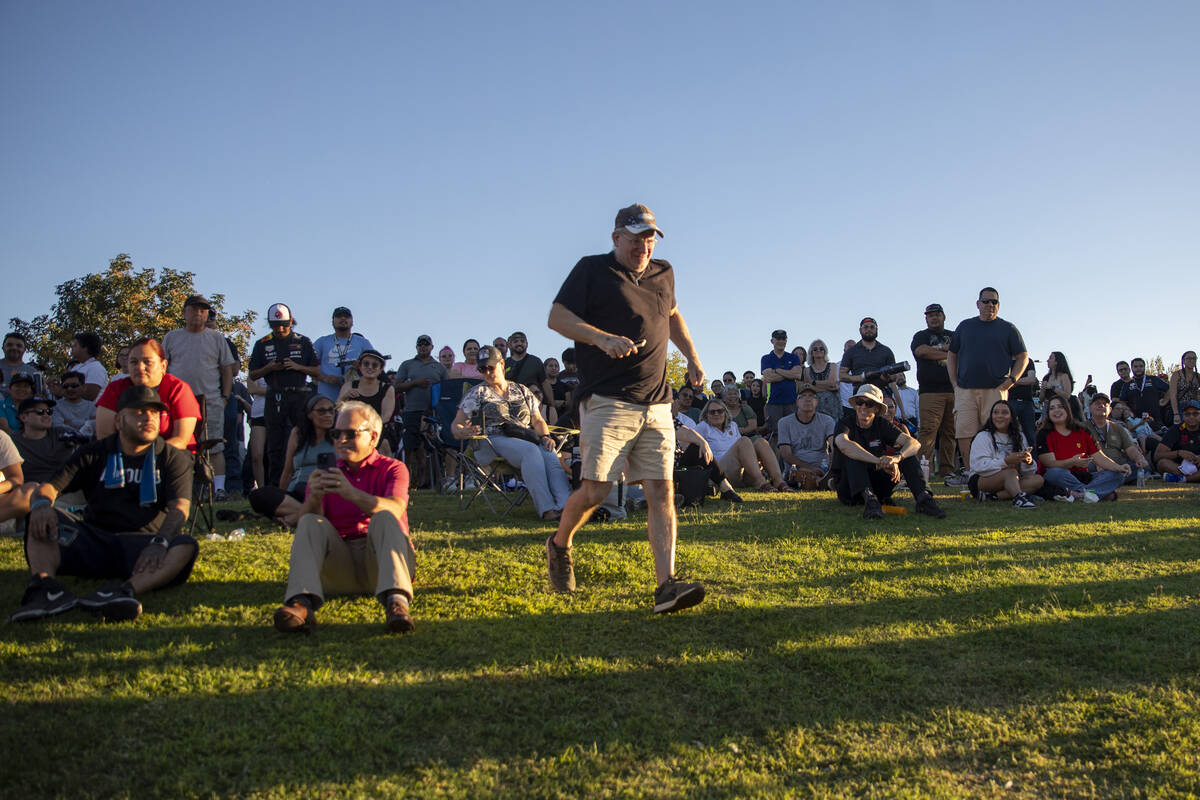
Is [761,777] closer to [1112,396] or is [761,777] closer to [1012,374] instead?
[1012,374]

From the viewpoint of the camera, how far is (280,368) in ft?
30.5

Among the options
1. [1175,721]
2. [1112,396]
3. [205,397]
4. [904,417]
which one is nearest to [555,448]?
[205,397]

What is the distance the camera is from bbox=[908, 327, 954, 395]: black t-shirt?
1103cm

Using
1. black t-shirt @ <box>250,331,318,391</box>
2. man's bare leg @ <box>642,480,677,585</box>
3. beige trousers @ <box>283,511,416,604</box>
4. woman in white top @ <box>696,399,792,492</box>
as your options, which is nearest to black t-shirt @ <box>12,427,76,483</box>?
black t-shirt @ <box>250,331,318,391</box>

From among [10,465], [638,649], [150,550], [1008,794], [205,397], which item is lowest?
[1008,794]

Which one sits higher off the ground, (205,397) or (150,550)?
(205,397)

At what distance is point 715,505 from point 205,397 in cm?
510

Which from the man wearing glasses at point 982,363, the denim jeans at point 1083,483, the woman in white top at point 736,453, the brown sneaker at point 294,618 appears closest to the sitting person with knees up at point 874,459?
the woman in white top at point 736,453

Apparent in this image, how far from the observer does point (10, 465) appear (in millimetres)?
5551

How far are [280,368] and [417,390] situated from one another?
2.43 meters

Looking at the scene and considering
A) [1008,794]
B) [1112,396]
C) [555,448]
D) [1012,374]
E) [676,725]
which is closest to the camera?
[1008,794]

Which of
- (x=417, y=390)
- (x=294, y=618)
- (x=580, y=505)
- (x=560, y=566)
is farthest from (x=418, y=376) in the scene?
(x=294, y=618)

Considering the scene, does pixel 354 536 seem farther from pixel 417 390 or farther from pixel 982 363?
pixel 982 363

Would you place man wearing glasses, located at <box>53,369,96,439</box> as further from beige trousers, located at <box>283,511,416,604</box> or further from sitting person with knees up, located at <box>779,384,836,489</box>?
sitting person with knees up, located at <box>779,384,836,489</box>
